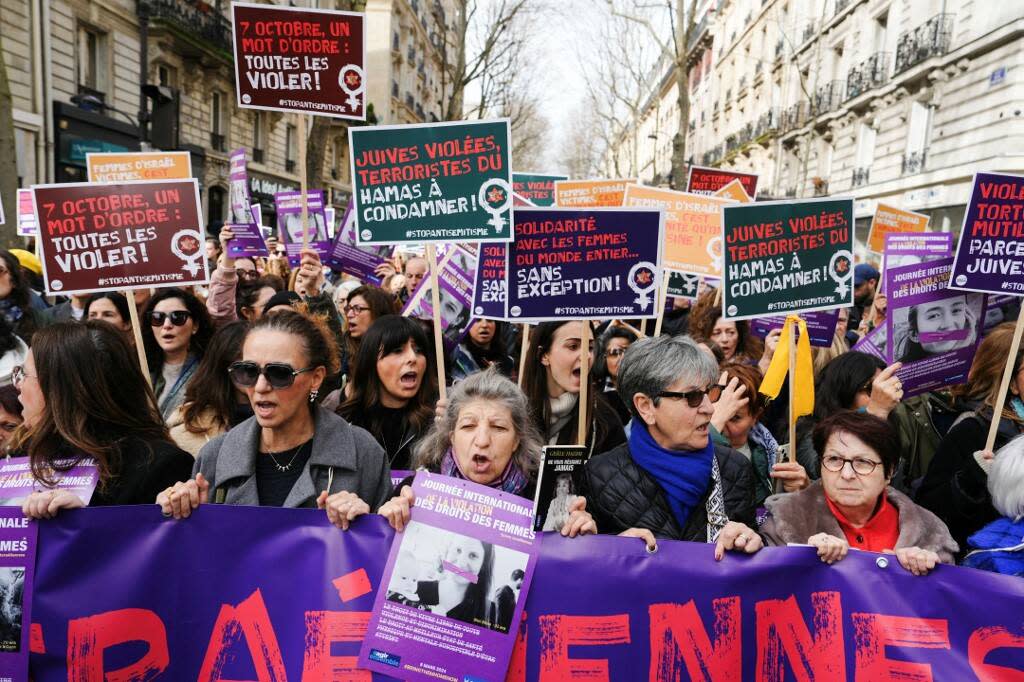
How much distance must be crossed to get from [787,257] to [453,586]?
295cm

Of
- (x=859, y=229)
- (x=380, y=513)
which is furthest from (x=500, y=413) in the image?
(x=859, y=229)

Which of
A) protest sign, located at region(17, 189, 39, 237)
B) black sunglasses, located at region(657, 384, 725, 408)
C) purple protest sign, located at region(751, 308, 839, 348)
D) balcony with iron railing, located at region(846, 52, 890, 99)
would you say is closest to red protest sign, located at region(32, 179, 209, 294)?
black sunglasses, located at region(657, 384, 725, 408)

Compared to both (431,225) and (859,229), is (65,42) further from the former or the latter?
(859,229)

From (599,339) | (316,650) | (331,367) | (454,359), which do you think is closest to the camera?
(316,650)

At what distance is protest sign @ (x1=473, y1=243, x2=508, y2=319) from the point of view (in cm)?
432

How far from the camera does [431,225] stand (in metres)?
3.92

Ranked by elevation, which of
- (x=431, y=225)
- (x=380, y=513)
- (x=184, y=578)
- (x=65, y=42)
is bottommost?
(x=184, y=578)

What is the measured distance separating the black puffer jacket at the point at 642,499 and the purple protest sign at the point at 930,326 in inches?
71.0

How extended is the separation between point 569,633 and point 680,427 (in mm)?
828

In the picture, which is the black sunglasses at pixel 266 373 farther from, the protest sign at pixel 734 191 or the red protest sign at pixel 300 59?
the protest sign at pixel 734 191

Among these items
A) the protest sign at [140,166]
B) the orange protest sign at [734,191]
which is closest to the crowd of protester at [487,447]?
the protest sign at [140,166]

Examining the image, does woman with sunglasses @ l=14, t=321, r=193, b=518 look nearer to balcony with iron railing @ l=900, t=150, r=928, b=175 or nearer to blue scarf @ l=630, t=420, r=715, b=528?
blue scarf @ l=630, t=420, r=715, b=528

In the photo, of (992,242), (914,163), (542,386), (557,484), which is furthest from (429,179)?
(914,163)

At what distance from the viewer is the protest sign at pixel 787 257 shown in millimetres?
4320
